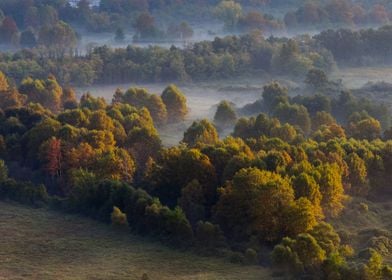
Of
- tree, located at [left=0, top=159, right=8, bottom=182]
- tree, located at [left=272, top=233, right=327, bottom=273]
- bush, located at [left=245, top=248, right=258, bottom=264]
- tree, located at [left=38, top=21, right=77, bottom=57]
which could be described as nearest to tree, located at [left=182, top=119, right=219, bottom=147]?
tree, located at [left=0, top=159, right=8, bottom=182]

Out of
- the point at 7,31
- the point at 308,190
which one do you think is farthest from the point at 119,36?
the point at 308,190

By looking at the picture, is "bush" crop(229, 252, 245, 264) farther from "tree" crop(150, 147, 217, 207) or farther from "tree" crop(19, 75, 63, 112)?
"tree" crop(19, 75, 63, 112)

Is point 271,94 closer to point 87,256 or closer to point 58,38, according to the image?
point 87,256

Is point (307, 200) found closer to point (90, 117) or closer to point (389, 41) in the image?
point (90, 117)

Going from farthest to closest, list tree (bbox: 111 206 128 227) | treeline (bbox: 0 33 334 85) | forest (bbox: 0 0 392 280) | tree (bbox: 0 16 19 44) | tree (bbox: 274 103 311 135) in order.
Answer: tree (bbox: 0 16 19 44) → treeline (bbox: 0 33 334 85) → tree (bbox: 274 103 311 135) → tree (bbox: 111 206 128 227) → forest (bbox: 0 0 392 280)

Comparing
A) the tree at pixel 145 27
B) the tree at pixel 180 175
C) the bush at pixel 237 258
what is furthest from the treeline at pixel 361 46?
the bush at pixel 237 258
